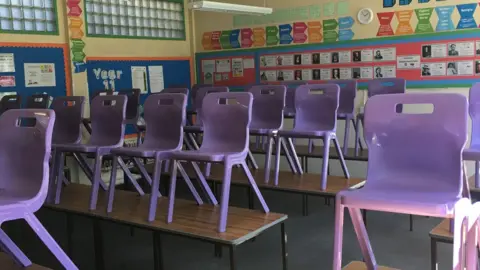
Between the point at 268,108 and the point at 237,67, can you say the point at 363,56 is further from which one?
the point at 268,108

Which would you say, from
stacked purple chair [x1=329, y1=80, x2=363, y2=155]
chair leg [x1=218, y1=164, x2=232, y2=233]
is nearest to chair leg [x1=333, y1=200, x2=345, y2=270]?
chair leg [x1=218, y1=164, x2=232, y2=233]

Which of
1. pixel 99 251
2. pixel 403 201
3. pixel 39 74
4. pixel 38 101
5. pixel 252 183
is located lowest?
pixel 99 251

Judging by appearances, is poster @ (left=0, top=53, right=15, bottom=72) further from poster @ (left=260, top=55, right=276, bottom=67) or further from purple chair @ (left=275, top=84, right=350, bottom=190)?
poster @ (left=260, top=55, right=276, bottom=67)

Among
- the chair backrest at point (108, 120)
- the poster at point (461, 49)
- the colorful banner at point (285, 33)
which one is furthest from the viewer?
the colorful banner at point (285, 33)

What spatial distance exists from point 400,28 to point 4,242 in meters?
5.31

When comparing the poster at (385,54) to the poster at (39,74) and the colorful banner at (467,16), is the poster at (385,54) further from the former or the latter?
the poster at (39,74)

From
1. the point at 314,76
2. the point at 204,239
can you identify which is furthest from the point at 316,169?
the point at 204,239

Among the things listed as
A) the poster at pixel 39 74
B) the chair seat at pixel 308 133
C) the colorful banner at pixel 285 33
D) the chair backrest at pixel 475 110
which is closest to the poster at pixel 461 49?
the colorful banner at pixel 285 33

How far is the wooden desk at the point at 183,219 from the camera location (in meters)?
3.21

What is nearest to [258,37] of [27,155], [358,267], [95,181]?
[95,181]

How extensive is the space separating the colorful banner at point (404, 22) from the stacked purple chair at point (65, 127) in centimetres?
405

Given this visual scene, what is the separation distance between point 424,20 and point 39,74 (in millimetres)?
4784

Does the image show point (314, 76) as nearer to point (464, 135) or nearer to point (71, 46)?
point (71, 46)

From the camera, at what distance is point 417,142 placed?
7.16 ft
